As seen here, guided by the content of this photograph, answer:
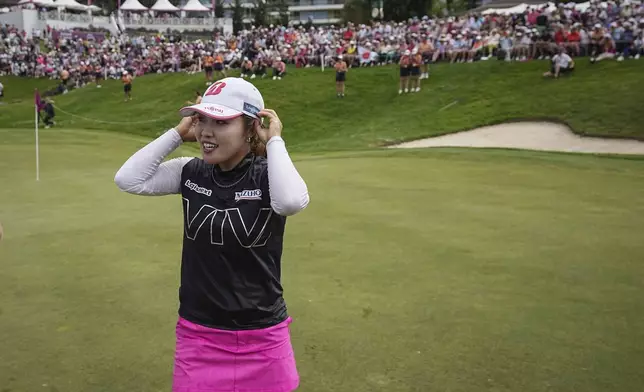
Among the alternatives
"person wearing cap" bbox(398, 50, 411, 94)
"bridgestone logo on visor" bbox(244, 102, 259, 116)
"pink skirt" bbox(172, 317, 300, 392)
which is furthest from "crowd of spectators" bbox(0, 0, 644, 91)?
"pink skirt" bbox(172, 317, 300, 392)

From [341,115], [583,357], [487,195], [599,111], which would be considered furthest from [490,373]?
[341,115]

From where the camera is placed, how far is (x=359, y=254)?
8008 millimetres

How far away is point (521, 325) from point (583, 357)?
2.40 ft

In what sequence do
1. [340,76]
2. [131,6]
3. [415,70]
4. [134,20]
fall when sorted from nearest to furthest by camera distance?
1. [415,70]
2. [340,76]
3. [131,6]
4. [134,20]

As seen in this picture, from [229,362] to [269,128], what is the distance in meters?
1.10

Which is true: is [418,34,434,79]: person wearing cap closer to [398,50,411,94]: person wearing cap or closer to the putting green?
[398,50,411,94]: person wearing cap

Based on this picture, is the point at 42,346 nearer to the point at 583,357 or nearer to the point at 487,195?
the point at 583,357

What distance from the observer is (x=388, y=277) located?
23.2 ft

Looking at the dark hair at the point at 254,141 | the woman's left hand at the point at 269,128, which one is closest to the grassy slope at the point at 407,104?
the dark hair at the point at 254,141

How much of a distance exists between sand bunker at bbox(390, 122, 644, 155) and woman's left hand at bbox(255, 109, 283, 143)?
19.5 m

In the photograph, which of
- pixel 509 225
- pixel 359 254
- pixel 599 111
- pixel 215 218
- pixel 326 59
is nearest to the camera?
pixel 215 218

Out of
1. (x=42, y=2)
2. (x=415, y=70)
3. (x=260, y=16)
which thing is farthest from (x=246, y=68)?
(x=260, y=16)

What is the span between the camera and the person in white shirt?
2902 centimetres

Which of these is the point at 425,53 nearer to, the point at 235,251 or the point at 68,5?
the point at 235,251
